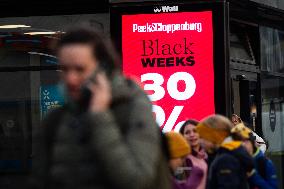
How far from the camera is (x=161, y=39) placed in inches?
505

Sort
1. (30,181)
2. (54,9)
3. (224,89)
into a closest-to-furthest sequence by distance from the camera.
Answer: (30,181), (224,89), (54,9)

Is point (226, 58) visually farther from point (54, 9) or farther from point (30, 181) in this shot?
point (30, 181)

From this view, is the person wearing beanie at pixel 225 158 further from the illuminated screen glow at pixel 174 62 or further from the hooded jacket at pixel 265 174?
the illuminated screen glow at pixel 174 62

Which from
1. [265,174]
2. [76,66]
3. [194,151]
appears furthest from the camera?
[194,151]

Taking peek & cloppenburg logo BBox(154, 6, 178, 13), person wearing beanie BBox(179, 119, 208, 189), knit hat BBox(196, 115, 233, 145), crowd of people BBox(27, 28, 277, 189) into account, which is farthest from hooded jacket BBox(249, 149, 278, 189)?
peek & cloppenburg logo BBox(154, 6, 178, 13)

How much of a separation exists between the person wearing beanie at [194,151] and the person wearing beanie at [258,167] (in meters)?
0.41

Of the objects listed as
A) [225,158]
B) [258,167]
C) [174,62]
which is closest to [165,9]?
[174,62]

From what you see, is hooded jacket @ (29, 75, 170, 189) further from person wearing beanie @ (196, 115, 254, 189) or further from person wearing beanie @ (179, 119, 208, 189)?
person wearing beanie @ (179, 119, 208, 189)

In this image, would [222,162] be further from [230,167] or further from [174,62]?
[174,62]

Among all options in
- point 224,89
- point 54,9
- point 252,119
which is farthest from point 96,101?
point 252,119

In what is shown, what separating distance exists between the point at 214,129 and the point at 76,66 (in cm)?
382

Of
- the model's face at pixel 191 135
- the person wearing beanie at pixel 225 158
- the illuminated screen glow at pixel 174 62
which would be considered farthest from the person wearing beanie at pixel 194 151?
the illuminated screen glow at pixel 174 62

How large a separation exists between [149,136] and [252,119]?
12.8 metres

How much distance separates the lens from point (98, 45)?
309 centimetres
